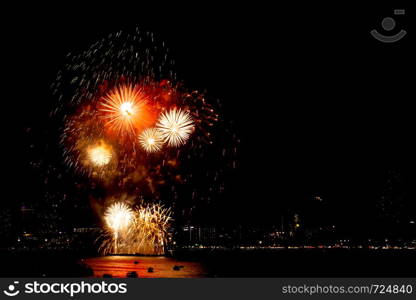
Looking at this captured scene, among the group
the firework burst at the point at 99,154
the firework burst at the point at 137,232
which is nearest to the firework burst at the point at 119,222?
the firework burst at the point at 137,232

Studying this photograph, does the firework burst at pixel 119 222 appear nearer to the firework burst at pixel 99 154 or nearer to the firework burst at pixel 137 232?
the firework burst at pixel 137 232

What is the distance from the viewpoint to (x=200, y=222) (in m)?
29.7

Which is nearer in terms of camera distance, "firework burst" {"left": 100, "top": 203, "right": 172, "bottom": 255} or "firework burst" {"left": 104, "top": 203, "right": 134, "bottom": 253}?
"firework burst" {"left": 100, "top": 203, "right": 172, "bottom": 255}

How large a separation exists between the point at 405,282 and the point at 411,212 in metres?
28.4

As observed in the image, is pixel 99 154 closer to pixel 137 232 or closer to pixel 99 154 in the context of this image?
pixel 99 154

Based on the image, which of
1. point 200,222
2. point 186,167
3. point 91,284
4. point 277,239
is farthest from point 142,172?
point 91,284

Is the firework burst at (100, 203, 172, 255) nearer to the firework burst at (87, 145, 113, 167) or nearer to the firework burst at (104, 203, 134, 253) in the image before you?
the firework burst at (104, 203, 134, 253)

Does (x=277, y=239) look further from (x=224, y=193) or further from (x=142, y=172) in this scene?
(x=224, y=193)

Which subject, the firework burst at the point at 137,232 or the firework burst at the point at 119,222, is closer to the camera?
the firework burst at the point at 137,232

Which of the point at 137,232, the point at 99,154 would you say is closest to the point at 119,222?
the point at 137,232

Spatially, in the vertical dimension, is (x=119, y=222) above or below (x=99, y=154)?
below

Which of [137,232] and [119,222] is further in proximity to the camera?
[137,232]

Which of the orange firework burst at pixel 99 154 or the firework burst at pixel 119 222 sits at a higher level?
the orange firework burst at pixel 99 154

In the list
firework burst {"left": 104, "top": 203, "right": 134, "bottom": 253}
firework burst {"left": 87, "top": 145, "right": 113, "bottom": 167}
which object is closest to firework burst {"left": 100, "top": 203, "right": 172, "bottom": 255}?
firework burst {"left": 104, "top": 203, "right": 134, "bottom": 253}
